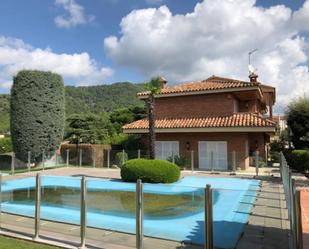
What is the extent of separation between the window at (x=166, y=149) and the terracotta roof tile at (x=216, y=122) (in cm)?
155

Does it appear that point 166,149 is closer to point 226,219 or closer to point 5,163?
point 5,163

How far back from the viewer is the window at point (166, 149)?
29.1m

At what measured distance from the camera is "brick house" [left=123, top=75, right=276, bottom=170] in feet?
86.7

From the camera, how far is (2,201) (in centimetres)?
935

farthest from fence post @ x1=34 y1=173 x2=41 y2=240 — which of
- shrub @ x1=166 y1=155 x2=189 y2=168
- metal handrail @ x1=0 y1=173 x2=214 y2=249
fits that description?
shrub @ x1=166 y1=155 x2=189 y2=168

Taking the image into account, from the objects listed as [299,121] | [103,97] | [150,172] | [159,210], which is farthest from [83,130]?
[103,97]

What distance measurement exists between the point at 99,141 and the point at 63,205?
2831cm

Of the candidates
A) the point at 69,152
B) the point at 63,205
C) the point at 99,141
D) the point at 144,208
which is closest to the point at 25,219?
the point at 63,205

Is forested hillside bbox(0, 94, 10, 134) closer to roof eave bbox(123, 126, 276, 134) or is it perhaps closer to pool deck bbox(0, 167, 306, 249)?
roof eave bbox(123, 126, 276, 134)

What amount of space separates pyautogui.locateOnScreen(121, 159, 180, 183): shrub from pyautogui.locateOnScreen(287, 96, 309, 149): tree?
13648 mm

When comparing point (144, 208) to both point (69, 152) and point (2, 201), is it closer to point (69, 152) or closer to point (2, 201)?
point (2, 201)

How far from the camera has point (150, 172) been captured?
18.5 metres

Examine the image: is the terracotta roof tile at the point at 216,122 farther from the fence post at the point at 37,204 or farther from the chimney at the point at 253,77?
the fence post at the point at 37,204

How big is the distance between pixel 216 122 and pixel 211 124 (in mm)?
526
